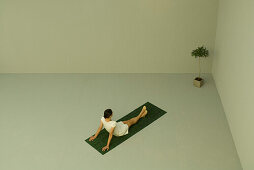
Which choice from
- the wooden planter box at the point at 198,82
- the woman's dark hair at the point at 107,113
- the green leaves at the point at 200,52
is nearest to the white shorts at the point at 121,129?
the woman's dark hair at the point at 107,113

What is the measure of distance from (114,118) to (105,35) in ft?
5.60

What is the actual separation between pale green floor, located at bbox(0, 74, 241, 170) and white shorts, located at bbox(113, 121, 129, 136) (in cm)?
17

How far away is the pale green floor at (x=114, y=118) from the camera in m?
4.54

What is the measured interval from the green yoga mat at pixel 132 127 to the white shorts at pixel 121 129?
0.21 ft

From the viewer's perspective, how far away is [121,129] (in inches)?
194

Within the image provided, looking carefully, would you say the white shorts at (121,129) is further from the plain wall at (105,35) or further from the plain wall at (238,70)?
the plain wall at (105,35)

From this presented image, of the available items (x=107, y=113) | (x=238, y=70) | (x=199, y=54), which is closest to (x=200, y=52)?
(x=199, y=54)

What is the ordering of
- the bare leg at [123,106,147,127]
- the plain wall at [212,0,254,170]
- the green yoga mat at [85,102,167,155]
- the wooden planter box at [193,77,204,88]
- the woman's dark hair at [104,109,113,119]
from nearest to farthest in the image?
1. the plain wall at [212,0,254,170]
2. the woman's dark hair at [104,109,113,119]
3. the green yoga mat at [85,102,167,155]
4. the bare leg at [123,106,147,127]
5. the wooden planter box at [193,77,204,88]

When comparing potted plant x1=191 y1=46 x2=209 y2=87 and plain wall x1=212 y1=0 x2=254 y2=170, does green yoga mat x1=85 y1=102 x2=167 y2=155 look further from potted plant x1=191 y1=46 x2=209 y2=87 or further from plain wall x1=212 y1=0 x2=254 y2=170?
plain wall x1=212 y1=0 x2=254 y2=170

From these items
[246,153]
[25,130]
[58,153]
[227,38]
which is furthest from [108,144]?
[227,38]

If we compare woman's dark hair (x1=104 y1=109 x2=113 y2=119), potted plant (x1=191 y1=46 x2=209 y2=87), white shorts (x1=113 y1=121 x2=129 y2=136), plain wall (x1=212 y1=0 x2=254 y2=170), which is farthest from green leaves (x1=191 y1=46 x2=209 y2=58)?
woman's dark hair (x1=104 y1=109 x2=113 y2=119)

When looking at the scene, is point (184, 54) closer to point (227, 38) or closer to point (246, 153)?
point (227, 38)

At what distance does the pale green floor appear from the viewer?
179 inches

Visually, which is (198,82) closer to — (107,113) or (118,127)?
(118,127)
